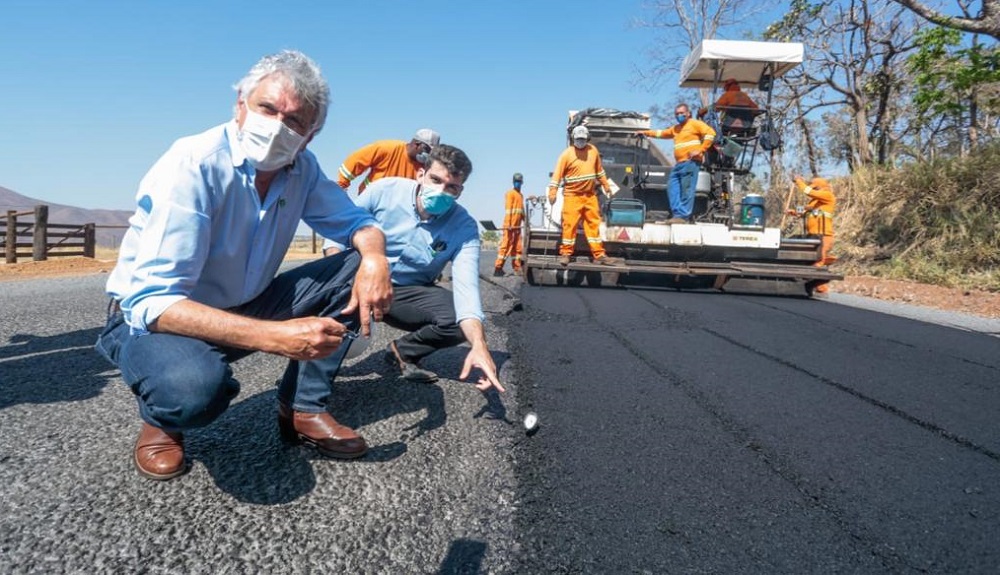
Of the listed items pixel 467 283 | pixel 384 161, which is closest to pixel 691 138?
pixel 384 161

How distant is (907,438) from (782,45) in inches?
289

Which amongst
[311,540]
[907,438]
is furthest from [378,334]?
[907,438]

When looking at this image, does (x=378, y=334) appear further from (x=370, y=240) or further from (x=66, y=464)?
(x=66, y=464)

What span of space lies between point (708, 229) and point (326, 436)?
6.73 m

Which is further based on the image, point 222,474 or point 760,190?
point 760,190

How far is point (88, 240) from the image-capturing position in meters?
14.6

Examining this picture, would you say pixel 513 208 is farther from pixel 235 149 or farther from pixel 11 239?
pixel 11 239

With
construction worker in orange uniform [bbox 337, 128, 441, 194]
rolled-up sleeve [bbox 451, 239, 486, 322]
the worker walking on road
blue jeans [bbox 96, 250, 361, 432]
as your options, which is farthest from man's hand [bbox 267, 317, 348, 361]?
the worker walking on road

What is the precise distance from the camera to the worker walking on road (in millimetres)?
7832

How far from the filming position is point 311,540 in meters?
1.46

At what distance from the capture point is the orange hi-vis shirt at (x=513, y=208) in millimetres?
10641

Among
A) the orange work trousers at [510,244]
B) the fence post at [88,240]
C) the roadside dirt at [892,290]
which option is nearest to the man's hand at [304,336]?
the roadside dirt at [892,290]

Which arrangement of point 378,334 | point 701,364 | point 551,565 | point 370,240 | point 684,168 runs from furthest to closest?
point 684,168
point 378,334
point 701,364
point 370,240
point 551,565

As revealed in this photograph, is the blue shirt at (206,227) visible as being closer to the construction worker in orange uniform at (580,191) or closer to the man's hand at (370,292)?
the man's hand at (370,292)
